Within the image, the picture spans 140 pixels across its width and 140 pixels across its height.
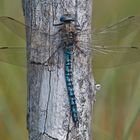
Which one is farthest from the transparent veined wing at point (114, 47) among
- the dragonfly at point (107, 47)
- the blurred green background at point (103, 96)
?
the blurred green background at point (103, 96)

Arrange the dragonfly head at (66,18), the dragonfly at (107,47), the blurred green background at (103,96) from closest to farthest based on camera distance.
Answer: the dragonfly head at (66,18), the dragonfly at (107,47), the blurred green background at (103,96)

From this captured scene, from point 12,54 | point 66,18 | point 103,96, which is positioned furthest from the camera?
point 103,96

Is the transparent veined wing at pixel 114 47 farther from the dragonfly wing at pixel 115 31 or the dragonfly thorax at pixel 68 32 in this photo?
the dragonfly thorax at pixel 68 32

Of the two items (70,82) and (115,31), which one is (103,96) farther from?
(70,82)

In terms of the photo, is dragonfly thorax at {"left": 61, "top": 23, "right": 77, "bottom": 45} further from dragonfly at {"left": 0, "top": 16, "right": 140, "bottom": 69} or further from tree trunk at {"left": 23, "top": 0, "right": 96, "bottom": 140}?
dragonfly at {"left": 0, "top": 16, "right": 140, "bottom": 69}

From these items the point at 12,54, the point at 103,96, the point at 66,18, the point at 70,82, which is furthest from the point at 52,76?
the point at 103,96

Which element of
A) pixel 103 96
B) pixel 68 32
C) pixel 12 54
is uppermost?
pixel 68 32

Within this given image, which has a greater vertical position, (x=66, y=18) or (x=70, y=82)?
(x=66, y=18)
